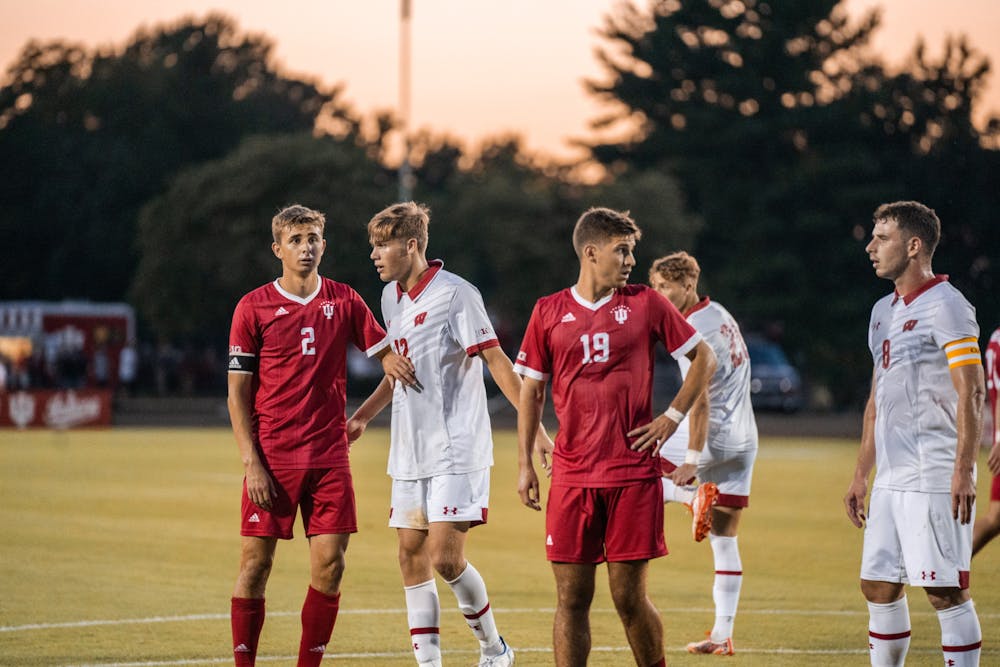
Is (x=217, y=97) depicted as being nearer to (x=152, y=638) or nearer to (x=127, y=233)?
(x=127, y=233)

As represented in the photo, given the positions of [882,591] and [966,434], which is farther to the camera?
[882,591]

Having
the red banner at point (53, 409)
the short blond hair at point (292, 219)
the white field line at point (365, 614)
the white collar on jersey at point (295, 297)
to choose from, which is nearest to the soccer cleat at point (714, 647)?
the white field line at point (365, 614)

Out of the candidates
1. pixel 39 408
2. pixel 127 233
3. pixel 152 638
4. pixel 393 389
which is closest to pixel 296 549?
pixel 152 638

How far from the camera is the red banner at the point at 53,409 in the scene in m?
36.2

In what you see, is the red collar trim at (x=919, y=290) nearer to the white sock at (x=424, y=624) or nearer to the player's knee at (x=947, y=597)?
the player's knee at (x=947, y=597)

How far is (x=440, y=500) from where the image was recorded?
324 inches

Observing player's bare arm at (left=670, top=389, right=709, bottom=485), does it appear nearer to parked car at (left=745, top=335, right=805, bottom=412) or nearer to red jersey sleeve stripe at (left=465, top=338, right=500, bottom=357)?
red jersey sleeve stripe at (left=465, top=338, right=500, bottom=357)

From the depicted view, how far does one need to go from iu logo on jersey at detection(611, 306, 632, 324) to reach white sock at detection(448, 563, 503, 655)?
1.86 m

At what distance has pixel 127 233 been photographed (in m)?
66.3

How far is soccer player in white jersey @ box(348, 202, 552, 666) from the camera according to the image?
8.25m

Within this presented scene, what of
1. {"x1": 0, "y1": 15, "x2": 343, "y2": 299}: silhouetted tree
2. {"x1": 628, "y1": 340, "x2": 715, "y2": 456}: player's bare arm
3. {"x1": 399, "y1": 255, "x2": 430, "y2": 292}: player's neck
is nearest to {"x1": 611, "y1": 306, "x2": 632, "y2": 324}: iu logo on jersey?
{"x1": 628, "y1": 340, "x2": 715, "y2": 456}: player's bare arm

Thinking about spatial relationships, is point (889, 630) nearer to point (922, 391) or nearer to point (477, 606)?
point (922, 391)

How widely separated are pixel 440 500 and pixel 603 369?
1452mm

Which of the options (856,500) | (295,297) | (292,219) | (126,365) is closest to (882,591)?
(856,500)
